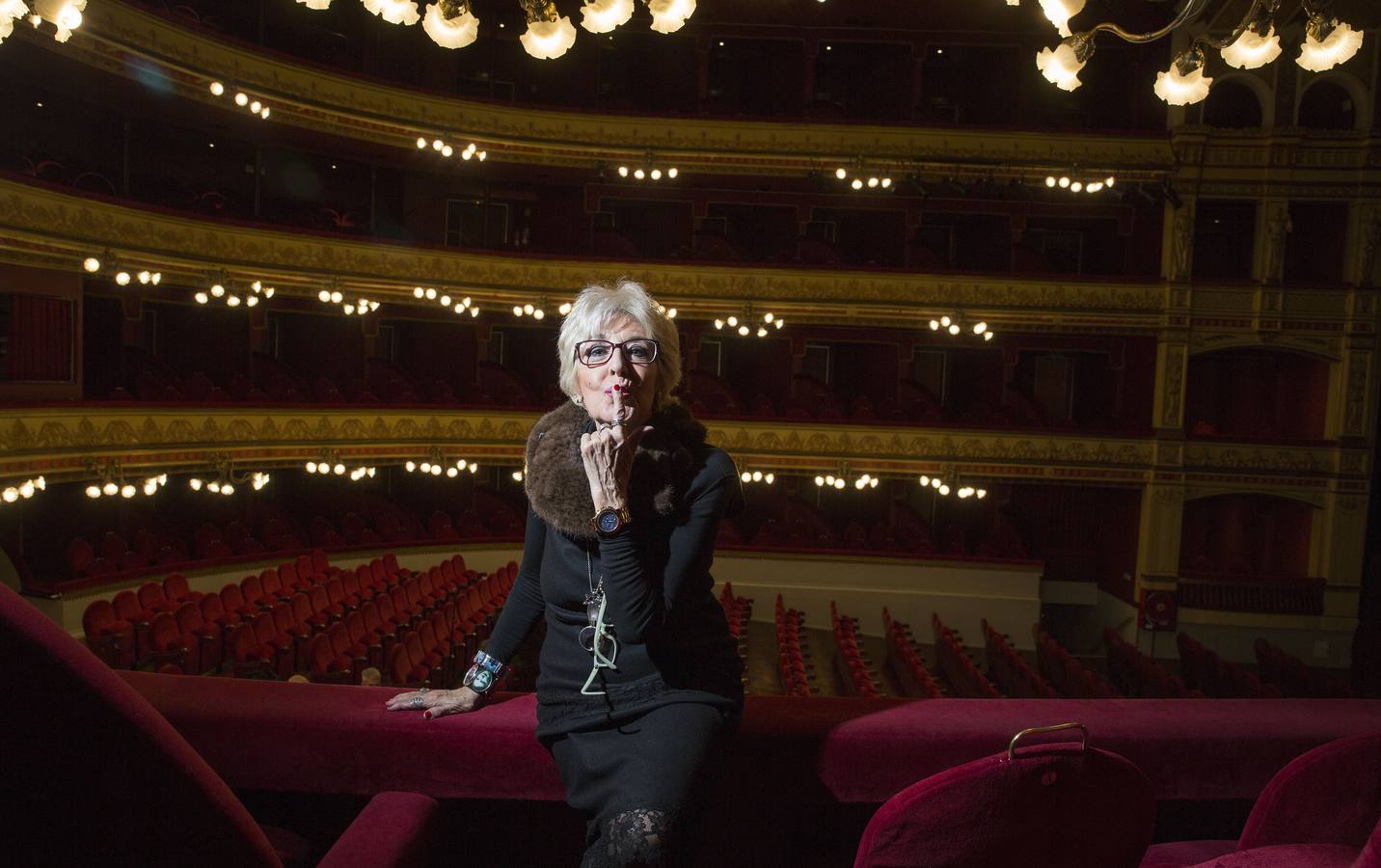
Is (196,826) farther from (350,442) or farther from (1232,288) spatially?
(1232,288)

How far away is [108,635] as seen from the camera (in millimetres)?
10055

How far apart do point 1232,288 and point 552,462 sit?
18379 mm

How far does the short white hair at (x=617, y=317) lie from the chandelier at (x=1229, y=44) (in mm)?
3853

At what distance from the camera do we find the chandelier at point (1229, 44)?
4.76 metres

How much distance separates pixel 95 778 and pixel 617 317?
114 cm

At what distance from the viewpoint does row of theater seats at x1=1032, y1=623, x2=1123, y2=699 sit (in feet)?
39.6

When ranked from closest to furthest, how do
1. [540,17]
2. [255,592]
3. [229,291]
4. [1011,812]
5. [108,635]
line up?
1. [1011,812]
2. [540,17]
3. [108,635]
4. [255,592]
5. [229,291]

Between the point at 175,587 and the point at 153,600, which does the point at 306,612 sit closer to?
the point at 153,600

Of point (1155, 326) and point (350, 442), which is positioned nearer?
point (350, 442)

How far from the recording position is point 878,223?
62.0 feet

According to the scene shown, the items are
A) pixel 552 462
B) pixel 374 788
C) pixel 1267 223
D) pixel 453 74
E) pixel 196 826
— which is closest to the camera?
pixel 196 826

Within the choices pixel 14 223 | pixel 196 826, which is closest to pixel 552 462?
pixel 196 826

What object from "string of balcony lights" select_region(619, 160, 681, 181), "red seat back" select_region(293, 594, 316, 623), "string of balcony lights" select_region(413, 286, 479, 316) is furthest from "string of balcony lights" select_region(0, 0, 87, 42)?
"string of balcony lights" select_region(619, 160, 681, 181)

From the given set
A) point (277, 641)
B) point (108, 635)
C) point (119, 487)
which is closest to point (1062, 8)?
point (277, 641)
